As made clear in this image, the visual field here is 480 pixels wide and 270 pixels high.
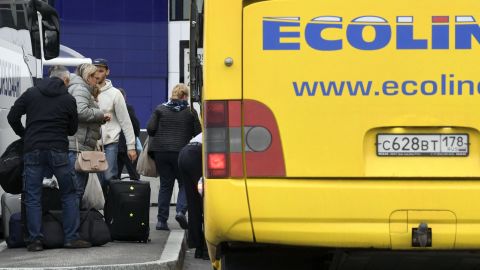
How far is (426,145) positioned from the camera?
641 centimetres

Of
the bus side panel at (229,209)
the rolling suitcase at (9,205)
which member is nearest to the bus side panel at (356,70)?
the bus side panel at (229,209)

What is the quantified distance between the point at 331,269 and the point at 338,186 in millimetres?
870

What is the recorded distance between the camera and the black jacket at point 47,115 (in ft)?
33.2

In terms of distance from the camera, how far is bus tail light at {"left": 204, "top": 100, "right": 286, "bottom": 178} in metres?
6.43

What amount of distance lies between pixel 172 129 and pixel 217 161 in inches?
248

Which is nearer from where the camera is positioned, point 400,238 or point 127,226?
point 400,238

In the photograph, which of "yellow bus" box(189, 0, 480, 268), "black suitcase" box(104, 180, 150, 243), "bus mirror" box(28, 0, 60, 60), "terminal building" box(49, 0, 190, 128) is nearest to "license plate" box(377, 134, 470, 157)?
"yellow bus" box(189, 0, 480, 268)

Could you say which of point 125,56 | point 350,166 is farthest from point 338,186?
point 125,56

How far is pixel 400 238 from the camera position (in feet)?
20.8

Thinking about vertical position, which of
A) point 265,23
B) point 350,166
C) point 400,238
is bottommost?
point 400,238

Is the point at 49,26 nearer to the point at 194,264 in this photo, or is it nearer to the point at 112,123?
the point at 112,123

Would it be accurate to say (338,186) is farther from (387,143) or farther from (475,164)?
(475,164)

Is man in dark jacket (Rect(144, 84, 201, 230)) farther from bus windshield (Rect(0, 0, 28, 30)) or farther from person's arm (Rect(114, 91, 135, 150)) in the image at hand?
bus windshield (Rect(0, 0, 28, 30))

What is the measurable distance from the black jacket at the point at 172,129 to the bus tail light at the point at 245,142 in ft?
20.4
